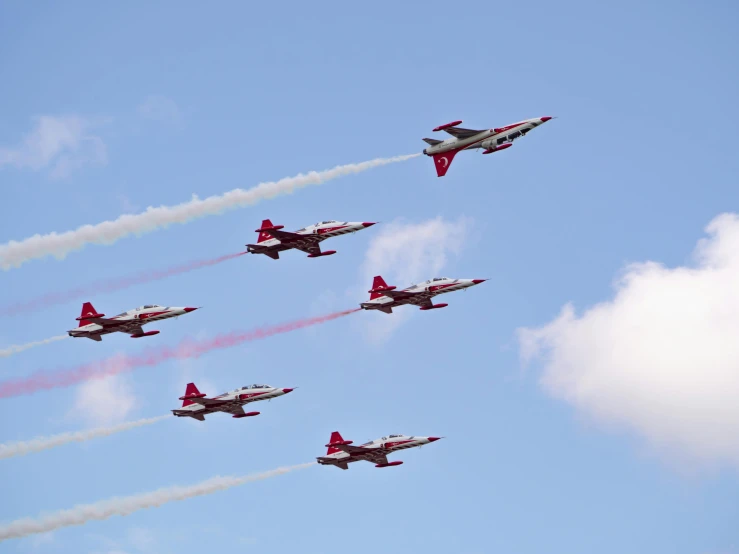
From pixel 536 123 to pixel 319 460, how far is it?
3525 cm

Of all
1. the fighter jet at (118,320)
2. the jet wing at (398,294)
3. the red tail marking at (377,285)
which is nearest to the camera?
the fighter jet at (118,320)

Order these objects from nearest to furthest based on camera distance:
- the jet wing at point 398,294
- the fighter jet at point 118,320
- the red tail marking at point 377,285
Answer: the fighter jet at point 118,320 < the jet wing at point 398,294 < the red tail marking at point 377,285

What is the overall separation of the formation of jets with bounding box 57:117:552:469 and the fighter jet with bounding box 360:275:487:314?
0.09m

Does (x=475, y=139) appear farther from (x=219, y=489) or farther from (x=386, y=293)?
(x=219, y=489)

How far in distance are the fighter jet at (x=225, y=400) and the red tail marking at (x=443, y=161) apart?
23509mm

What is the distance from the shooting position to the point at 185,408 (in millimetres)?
90000

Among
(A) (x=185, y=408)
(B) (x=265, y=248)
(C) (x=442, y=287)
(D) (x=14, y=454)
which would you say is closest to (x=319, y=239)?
(B) (x=265, y=248)

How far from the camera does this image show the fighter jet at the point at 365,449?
297ft

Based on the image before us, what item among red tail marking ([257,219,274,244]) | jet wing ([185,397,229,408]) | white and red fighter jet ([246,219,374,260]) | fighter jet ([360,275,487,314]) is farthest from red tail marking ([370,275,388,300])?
jet wing ([185,397,229,408])

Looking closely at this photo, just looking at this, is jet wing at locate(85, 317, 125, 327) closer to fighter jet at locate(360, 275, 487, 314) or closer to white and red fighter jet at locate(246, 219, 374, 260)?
white and red fighter jet at locate(246, 219, 374, 260)

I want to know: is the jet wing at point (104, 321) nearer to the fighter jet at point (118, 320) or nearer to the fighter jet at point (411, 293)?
the fighter jet at point (118, 320)

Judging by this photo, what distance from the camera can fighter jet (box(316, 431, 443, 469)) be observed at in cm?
9056

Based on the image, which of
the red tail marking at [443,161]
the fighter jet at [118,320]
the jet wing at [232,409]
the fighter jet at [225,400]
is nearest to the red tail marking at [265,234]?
the fighter jet at [118,320]

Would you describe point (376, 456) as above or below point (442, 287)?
below
